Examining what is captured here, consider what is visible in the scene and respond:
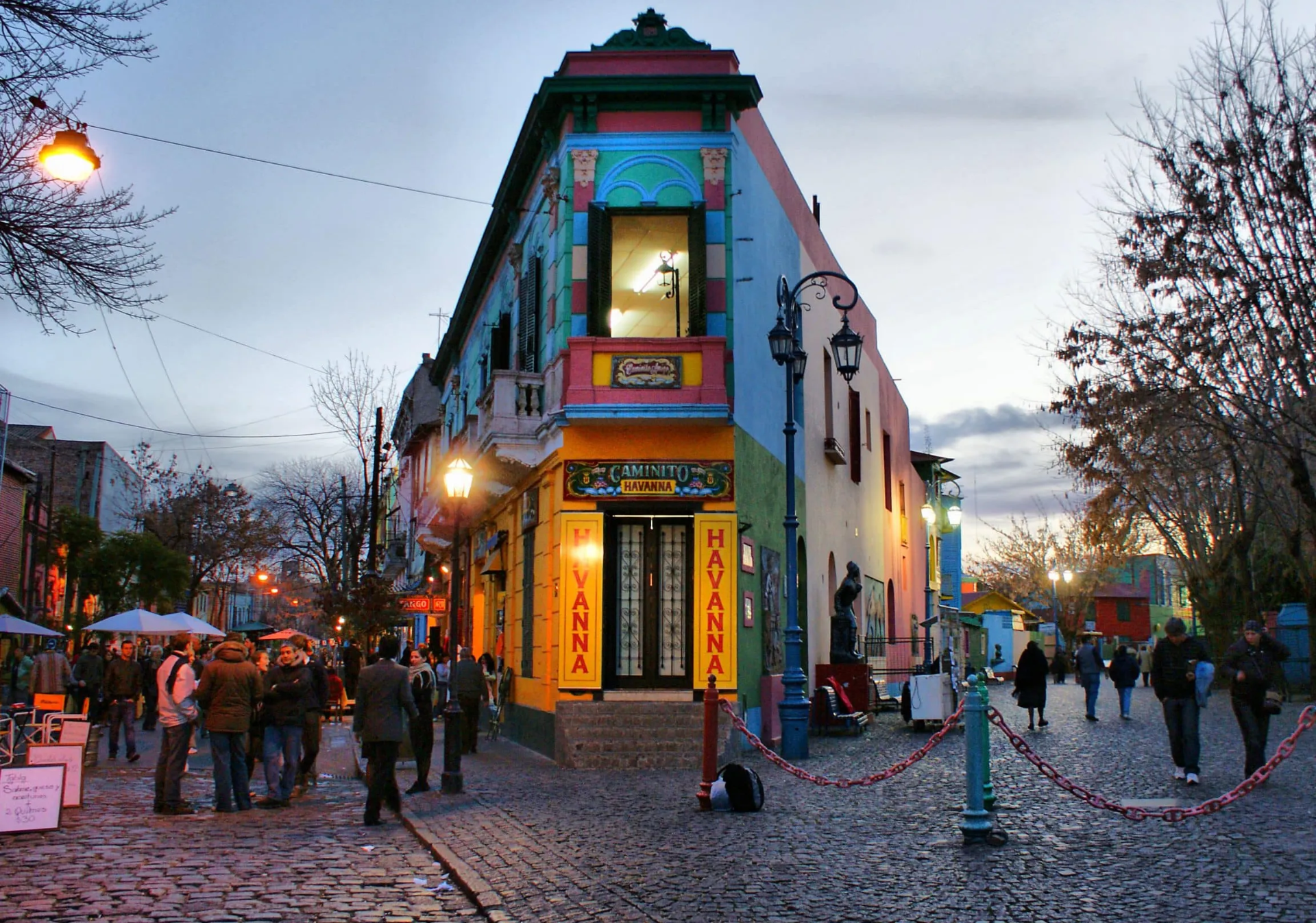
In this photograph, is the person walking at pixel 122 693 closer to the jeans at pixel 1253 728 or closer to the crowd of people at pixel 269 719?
the crowd of people at pixel 269 719

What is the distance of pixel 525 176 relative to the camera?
20422mm

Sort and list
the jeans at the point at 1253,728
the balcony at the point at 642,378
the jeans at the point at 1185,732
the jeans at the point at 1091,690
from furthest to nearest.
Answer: the jeans at the point at 1091,690 → the balcony at the point at 642,378 → the jeans at the point at 1253,728 → the jeans at the point at 1185,732

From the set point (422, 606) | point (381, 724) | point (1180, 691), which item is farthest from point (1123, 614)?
point (381, 724)

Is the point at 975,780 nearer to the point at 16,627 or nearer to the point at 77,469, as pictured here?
the point at 16,627

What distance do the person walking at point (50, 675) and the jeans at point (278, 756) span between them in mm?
9267

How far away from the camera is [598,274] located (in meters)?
16.8

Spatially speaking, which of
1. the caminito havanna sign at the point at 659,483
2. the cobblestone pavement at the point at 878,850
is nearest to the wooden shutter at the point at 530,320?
the caminito havanna sign at the point at 659,483

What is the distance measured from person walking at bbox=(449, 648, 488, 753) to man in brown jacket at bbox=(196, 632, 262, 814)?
462 cm

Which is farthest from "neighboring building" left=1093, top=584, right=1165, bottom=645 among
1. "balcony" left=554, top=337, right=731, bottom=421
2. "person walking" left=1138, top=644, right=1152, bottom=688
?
"balcony" left=554, top=337, right=731, bottom=421

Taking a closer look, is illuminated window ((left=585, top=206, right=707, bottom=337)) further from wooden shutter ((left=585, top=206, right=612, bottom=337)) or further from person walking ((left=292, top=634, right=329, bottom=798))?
person walking ((left=292, top=634, right=329, bottom=798))

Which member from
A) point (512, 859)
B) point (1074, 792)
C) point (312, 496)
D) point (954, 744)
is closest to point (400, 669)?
point (512, 859)

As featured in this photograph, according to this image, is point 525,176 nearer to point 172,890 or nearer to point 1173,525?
point 172,890

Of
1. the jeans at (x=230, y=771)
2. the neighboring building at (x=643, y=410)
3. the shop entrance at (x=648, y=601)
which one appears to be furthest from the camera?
the shop entrance at (x=648, y=601)

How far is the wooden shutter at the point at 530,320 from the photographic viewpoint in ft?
64.0
